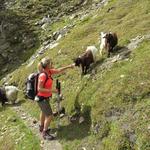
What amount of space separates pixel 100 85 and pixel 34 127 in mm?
3709

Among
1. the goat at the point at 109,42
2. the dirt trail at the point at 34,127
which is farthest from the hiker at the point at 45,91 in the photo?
the goat at the point at 109,42

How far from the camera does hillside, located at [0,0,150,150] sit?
694 inches

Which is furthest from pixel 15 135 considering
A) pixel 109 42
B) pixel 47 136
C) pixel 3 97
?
pixel 109 42

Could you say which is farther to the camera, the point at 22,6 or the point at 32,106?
the point at 22,6

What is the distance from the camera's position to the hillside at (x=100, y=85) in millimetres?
17625

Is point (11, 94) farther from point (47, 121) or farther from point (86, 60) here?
point (47, 121)

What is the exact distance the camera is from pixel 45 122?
19.3 metres

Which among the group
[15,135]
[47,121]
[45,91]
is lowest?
[15,135]

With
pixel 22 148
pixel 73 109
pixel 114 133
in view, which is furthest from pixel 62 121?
pixel 114 133

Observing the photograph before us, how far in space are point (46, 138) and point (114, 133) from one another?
3532 mm

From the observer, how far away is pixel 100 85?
2088cm

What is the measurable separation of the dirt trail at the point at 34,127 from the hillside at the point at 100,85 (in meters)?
0.18

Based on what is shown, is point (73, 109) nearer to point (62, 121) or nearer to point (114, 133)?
point (62, 121)

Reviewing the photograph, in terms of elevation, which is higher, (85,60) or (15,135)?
(85,60)
